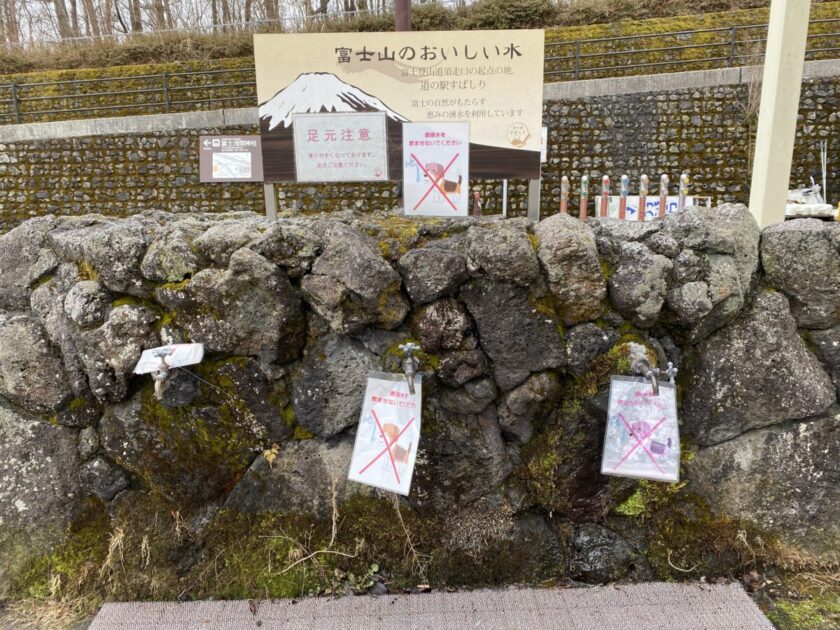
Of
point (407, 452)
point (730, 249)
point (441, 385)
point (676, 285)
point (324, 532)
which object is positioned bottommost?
point (324, 532)

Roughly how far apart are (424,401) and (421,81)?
1805mm

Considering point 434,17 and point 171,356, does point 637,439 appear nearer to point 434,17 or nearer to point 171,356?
point 171,356

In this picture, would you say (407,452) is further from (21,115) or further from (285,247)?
(21,115)

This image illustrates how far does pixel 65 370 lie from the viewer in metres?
2.10

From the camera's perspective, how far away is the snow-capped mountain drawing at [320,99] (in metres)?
2.87

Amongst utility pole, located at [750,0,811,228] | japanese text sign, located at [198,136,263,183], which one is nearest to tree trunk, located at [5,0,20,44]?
japanese text sign, located at [198,136,263,183]

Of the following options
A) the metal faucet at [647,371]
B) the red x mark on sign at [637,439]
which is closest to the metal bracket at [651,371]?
the metal faucet at [647,371]

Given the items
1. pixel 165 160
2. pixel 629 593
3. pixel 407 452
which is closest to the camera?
pixel 407 452

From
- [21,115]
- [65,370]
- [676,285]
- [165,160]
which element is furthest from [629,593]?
[21,115]

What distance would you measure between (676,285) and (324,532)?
1678mm

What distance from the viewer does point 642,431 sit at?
1896mm

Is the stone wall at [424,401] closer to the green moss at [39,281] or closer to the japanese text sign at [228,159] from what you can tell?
the green moss at [39,281]

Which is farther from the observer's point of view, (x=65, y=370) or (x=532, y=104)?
(x=532, y=104)

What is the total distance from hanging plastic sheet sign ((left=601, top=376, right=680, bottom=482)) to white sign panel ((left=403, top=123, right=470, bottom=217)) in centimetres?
136
